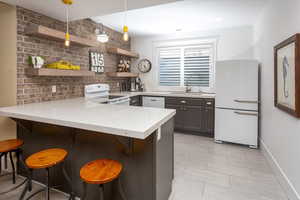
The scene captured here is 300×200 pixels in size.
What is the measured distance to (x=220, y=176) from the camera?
2.29 meters

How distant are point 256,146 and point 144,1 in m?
3.19

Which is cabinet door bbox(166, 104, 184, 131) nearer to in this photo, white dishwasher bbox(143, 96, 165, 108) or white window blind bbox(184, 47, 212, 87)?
white dishwasher bbox(143, 96, 165, 108)

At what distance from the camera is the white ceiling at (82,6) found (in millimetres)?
2326

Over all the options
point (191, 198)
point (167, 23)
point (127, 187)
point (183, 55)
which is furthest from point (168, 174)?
point (183, 55)

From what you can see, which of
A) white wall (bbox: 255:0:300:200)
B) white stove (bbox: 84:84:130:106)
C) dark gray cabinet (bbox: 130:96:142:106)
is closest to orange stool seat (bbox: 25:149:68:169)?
white stove (bbox: 84:84:130:106)

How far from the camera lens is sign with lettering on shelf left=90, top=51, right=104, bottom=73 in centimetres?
371

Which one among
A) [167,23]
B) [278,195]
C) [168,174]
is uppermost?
[167,23]

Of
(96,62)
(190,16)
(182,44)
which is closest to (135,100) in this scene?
(96,62)

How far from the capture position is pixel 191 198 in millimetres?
1857

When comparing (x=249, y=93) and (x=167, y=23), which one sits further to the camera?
(x=167, y=23)

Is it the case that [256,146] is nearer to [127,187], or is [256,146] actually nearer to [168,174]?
[168,174]

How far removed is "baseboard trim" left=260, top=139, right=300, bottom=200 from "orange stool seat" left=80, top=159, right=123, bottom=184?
1.79 metres

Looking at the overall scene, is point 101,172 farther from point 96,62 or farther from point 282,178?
point 96,62

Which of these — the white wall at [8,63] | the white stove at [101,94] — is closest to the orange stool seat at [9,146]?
the white wall at [8,63]
